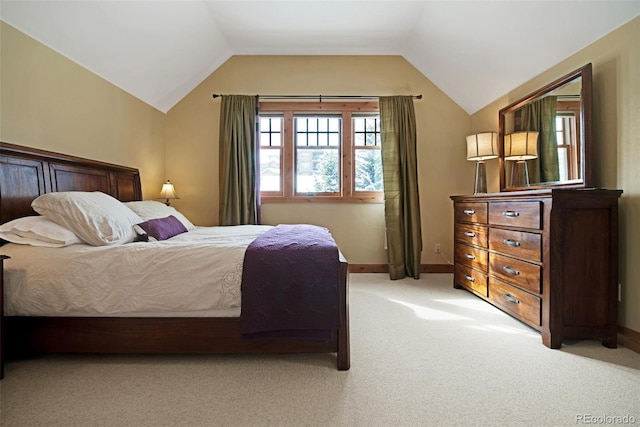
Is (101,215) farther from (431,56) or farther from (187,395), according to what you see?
(431,56)

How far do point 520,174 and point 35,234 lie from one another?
3844 millimetres

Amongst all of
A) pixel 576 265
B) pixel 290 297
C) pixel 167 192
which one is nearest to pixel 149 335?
pixel 290 297

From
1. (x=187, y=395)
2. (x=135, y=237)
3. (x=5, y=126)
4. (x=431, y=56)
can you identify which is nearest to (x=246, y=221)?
(x=135, y=237)

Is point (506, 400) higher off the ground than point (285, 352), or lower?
lower

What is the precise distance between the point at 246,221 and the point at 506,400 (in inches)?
126

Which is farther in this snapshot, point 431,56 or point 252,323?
point 431,56

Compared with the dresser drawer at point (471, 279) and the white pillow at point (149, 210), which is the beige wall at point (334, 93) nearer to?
the dresser drawer at point (471, 279)

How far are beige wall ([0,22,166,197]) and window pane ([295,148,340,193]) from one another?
1900mm

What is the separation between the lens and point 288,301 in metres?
1.71

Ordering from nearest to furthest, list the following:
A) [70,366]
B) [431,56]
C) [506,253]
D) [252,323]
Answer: [252,323] → [70,366] → [506,253] → [431,56]

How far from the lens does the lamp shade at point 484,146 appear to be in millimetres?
3398

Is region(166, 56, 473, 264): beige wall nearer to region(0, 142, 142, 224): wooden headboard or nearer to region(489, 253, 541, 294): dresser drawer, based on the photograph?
region(0, 142, 142, 224): wooden headboard

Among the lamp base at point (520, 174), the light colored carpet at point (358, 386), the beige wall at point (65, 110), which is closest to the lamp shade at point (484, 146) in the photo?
the lamp base at point (520, 174)

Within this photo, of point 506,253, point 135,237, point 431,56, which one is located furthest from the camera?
point 431,56
